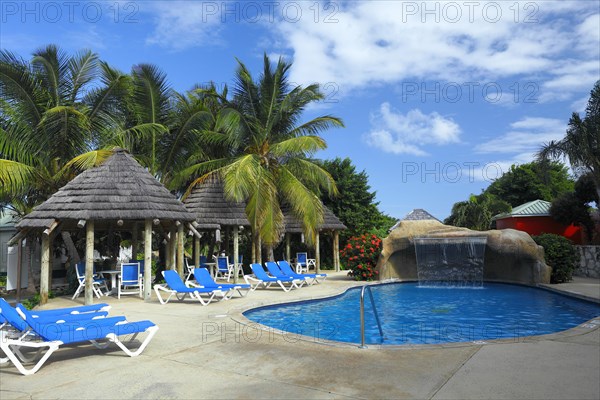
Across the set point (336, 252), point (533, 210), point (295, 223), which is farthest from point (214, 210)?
point (533, 210)

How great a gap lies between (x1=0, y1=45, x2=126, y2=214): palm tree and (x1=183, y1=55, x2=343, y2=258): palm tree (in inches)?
171

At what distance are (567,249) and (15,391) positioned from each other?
15887 millimetres

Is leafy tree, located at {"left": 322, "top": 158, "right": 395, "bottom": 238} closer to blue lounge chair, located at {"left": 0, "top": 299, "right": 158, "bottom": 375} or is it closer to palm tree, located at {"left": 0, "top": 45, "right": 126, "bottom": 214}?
palm tree, located at {"left": 0, "top": 45, "right": 126, "bottom": 214}

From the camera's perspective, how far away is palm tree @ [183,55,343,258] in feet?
56.7

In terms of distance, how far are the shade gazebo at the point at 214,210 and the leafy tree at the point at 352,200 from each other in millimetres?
9946

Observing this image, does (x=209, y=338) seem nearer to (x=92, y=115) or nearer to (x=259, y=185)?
(x=259, y=185)

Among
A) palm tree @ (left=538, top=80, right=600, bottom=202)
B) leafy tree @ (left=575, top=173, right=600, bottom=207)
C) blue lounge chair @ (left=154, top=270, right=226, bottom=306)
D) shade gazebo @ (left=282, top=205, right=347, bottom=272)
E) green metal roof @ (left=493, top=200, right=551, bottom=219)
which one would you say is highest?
palm tree @ (left=538, top=80, right=600, bottom=202)

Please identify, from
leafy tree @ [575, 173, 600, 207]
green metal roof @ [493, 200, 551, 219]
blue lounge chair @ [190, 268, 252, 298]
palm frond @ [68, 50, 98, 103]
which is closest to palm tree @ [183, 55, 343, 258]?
palm frond @ [68, 50, 98, 103]

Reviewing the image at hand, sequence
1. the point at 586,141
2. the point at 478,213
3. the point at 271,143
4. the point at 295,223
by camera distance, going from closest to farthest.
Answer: the point at 586,141
the point at 271,143
the point at 295,223
the point at 478,213

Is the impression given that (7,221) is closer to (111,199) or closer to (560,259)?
(111,199)

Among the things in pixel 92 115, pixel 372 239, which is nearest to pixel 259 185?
pixel 372 239

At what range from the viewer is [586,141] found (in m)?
18.6

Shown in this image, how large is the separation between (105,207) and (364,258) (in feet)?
32.7

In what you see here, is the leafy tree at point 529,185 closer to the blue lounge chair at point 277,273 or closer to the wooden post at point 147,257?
the blue lounge chair at point 277,273
